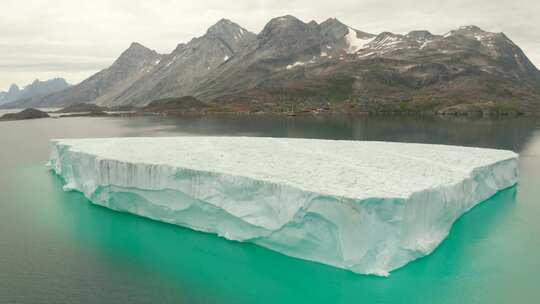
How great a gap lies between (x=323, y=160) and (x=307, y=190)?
7.37m

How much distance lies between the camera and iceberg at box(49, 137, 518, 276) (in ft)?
50.1

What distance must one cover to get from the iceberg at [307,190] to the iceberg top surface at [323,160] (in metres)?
0.07

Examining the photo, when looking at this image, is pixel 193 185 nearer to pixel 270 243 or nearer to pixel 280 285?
pixel 270 243

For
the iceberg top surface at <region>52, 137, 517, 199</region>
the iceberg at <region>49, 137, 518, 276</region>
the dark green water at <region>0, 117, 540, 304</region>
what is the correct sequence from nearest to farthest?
the dark green water at <region>0, 117, 540, 304</region> → the iceberg at <region>49, 137, 518, 276</region> → the iceberg top surface at <region>52, 137, 517, 199</region>

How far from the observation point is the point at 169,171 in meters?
20.5

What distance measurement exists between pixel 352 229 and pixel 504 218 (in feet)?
43.4

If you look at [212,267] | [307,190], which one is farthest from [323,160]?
[212,267]

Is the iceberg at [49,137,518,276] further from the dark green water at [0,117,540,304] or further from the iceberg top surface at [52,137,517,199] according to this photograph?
the dark green water at [0,117,540,304]

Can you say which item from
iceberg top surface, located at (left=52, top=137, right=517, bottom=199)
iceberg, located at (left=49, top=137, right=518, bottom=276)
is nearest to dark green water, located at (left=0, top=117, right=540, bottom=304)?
iceberg, located at (left=49, top=137, right=518, bottom=276)

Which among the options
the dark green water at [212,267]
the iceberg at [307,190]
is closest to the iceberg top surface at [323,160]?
the iceberg at [307,190]

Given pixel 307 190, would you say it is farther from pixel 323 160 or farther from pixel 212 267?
pixel 323 160

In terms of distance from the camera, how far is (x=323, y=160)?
910 inches

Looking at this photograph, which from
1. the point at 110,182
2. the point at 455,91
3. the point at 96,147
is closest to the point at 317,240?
the point at 110,182

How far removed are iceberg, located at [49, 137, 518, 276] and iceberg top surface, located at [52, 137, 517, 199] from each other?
0.21ft
